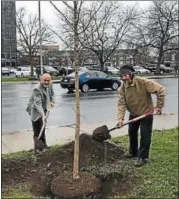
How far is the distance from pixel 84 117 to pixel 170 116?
2.63 meters

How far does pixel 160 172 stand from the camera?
506 centimetres

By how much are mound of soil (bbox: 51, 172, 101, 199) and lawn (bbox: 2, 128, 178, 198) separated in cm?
33

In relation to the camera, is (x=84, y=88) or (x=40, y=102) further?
(x=84, y=88)

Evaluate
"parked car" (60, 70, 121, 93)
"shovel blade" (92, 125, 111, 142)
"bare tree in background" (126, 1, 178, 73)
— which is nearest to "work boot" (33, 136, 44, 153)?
"shovel blade" (92, 125, 111, 142)

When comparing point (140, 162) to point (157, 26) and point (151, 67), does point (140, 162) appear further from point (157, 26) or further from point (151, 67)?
point (151, 67)

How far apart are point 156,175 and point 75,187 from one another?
112 cm

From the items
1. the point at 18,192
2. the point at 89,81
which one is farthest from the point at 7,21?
the point at 89,81

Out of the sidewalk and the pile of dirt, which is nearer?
the pile of dirt

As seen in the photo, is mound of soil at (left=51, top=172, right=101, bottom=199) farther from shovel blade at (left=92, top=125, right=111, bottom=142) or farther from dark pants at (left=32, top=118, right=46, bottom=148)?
dark pants at (left=32, top=118, right=46, bottom=148)

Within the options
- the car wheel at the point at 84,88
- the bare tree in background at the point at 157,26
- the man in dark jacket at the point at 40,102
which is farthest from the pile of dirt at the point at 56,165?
the bare tree in background at the point at 157,26

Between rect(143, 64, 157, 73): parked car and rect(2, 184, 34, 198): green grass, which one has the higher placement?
rect(143, 64, 157, 73): parked car

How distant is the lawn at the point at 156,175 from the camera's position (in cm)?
435

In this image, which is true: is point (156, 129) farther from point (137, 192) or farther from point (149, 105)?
point (137, 192)

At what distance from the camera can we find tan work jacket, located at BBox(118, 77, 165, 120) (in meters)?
5.37
